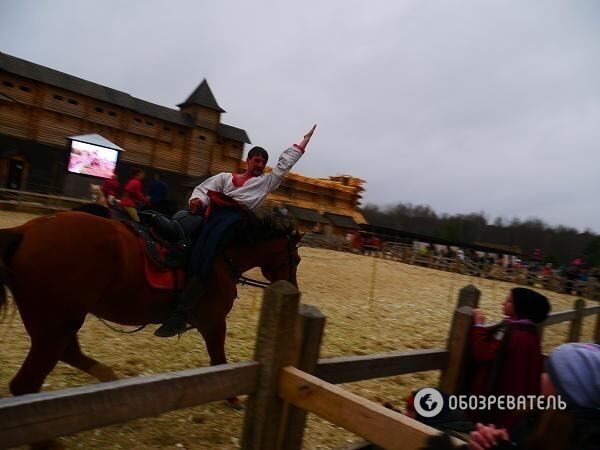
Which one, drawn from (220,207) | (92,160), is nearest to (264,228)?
(220,207)

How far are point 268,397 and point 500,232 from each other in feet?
260

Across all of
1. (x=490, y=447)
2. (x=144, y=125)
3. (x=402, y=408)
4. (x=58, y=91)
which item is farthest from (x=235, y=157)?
(x=490, y=447)

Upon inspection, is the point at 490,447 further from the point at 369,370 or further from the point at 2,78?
the point at 2,78

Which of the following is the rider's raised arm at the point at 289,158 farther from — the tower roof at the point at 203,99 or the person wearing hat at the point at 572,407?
the tower roof at the point at 203,99

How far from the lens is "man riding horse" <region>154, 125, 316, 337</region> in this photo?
3.65 m

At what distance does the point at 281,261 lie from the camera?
455 centimetres

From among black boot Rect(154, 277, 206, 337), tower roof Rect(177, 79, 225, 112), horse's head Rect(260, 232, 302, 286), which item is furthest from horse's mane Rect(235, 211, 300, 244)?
tower roof Rect(177, 79, 225, 112)

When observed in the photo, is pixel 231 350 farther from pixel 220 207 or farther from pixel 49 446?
pixel 49 446

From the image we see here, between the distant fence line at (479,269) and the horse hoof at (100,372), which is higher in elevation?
the distant fence line at (479,269)

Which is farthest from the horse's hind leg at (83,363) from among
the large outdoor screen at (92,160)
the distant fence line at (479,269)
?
the large outdoor screen at (92,160)

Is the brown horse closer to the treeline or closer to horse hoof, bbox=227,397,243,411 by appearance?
horse hoof, bbox=227,397,243,411

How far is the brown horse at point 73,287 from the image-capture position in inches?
108

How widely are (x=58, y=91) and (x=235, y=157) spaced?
15172mm

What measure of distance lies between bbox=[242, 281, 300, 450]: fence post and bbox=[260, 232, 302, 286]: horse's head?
2.54m
